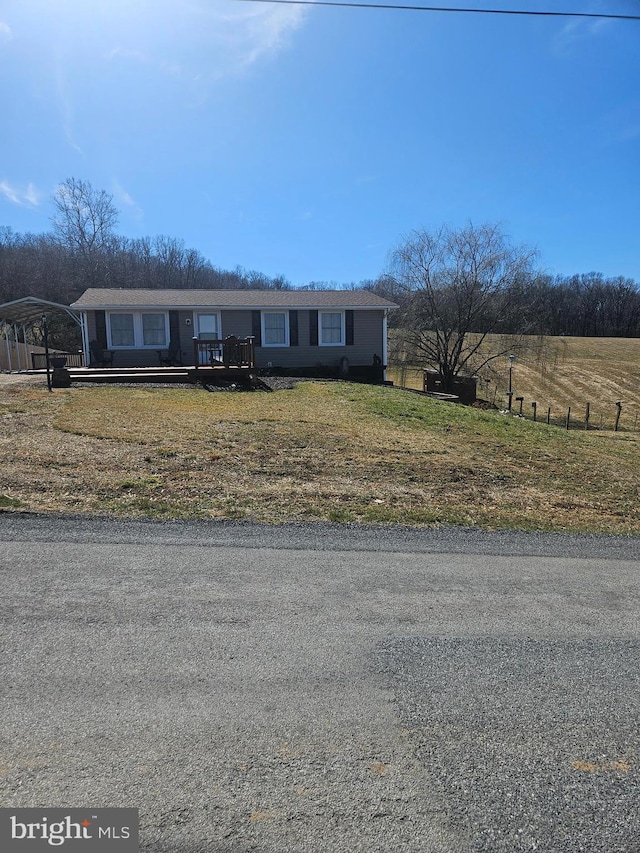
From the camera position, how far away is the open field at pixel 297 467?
5.14 m

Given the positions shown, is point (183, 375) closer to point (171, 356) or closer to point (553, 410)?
point (171, 356)

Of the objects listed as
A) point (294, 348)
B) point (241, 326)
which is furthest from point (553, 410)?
point (241, 326)

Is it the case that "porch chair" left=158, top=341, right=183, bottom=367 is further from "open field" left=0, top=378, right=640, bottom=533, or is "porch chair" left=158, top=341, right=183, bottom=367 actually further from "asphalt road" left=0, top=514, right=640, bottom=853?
"asphalt road" left=0, top=514, right=640, bottom=853

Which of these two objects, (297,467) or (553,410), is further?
(553,410)

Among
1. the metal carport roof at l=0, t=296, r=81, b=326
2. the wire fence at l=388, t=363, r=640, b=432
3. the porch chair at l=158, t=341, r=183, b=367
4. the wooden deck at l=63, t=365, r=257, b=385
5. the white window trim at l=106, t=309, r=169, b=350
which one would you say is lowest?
the wire fence at l=388, t=363, r=640, b=432

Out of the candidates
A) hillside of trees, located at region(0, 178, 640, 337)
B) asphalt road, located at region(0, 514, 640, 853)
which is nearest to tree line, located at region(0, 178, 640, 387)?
hillside of trees, located at region(0, 178, 640, 337)

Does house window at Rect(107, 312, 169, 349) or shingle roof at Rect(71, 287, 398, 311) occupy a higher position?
shingle roof at Rect(71, 287, 398, 311)

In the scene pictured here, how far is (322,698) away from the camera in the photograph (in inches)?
89.0

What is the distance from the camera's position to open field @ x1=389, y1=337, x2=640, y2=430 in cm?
2564

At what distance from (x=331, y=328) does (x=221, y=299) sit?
410 centimetres

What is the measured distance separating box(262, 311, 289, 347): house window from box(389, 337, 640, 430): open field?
894cm

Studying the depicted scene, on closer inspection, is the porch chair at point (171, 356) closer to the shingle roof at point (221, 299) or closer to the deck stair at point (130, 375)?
the shingle roof at point (221, 299)

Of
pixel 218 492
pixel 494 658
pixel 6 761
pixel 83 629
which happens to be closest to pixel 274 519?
pixel 218 492

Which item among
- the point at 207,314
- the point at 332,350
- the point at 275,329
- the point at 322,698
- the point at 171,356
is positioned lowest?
the point at 322,698
